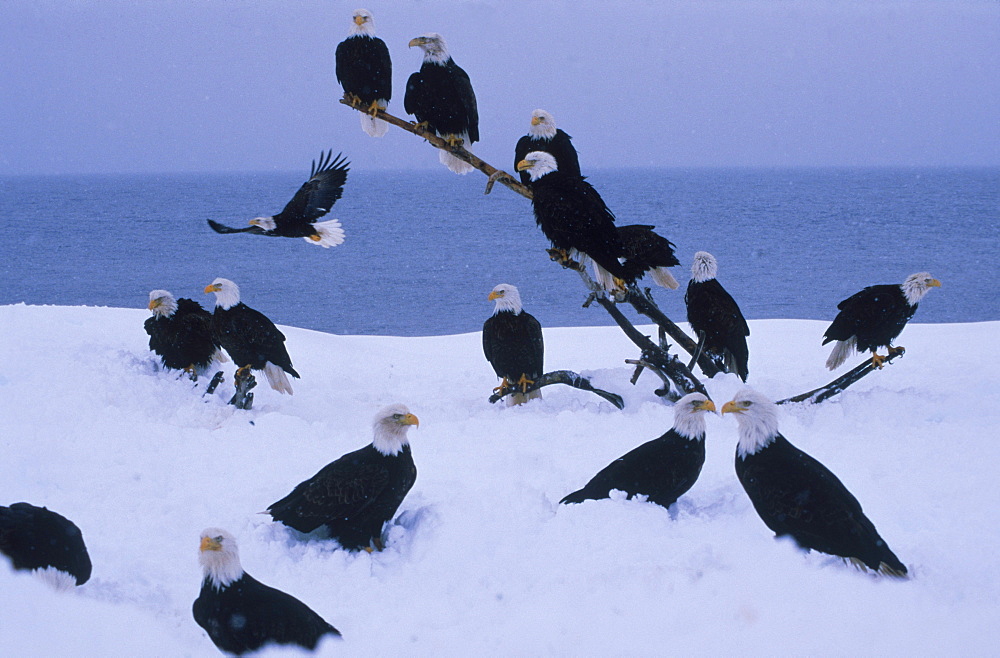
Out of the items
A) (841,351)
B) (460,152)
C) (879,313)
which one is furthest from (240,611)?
(841,351)

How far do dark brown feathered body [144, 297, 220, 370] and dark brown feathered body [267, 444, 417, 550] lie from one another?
9.12ft

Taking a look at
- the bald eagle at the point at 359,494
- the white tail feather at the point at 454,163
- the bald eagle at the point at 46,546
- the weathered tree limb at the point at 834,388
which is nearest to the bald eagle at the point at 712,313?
the weathered tree limb at the point at 834,388

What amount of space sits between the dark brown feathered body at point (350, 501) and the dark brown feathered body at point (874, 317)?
3.31 meters

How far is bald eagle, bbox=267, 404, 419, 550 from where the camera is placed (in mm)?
2898

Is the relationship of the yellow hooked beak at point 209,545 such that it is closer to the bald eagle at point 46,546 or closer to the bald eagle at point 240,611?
the bald eagle at point 240,611

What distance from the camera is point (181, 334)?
5.40m

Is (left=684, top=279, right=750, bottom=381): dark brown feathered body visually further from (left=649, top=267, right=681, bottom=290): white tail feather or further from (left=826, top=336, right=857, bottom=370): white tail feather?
(left=826, top=336, right=857, bottom=370): white tail feather

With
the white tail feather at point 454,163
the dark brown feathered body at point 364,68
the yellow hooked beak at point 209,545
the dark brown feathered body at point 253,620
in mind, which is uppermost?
the dark brown feathered body at point 364,68

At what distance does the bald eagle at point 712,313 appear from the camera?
5047mm

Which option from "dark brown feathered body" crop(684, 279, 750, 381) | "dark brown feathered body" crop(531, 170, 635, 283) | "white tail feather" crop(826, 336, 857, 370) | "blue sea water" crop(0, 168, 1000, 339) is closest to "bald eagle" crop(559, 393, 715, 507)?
"dark brown feathered body" crop(531, 170, 635, 283)

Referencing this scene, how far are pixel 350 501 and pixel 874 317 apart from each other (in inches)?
144

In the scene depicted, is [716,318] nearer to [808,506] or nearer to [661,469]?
[661,469]

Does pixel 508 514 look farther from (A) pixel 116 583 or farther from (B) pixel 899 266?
(B) pixel 899 266

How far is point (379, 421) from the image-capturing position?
3.02 meters
